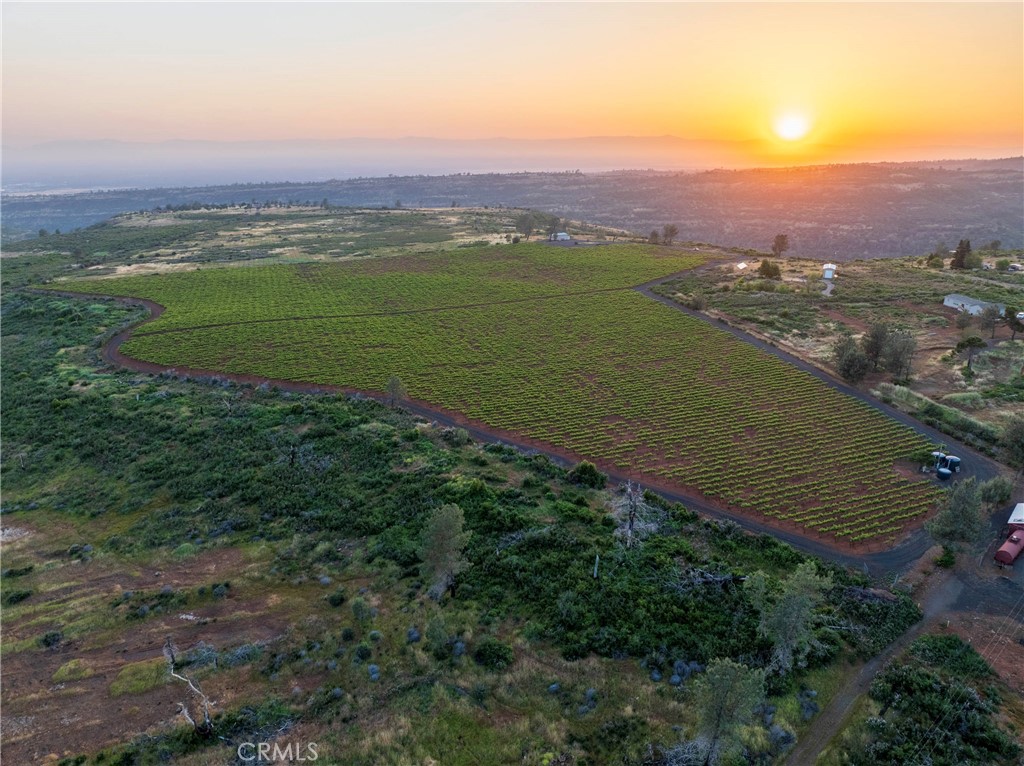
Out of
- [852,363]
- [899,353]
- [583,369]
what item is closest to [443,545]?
[583,369]

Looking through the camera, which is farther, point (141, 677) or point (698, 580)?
point (698, 580)

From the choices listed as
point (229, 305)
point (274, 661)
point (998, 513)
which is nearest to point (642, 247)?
point (229, 305)

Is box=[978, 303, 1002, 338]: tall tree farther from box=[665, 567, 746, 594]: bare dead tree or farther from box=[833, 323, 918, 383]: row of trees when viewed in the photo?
box=[665, 567, 746, 594]: bare dead tree

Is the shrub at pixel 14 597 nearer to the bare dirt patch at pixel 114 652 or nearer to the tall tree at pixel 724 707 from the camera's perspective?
the bare dirt patch at pixel 114 652

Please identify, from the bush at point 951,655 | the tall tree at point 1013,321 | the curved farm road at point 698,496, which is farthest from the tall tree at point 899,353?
the bush at point 951,655

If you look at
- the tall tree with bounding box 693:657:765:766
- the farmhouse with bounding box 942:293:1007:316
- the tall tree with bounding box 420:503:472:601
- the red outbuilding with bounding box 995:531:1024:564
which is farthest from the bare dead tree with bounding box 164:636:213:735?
the farmhouse with bounding box 942:293:1007:316

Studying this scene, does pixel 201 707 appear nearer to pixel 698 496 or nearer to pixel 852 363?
pixel 698 496
